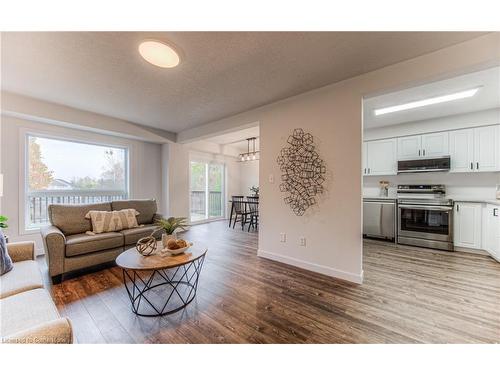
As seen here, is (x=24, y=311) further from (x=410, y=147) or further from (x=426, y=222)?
(x=410, y=147)

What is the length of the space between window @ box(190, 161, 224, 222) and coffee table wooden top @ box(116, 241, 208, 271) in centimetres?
406

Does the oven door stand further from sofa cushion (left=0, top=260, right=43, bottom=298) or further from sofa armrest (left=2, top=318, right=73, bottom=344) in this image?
sofa cushion (left=0, top=260, right=43, bottom=298)

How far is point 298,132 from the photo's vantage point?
2787mm

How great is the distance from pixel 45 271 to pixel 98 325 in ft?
5.95

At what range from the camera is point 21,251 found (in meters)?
1.79

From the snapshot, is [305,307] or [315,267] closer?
[305,307]

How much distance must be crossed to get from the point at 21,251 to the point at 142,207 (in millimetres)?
1835

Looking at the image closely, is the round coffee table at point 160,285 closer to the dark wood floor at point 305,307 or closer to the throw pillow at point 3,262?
the dark wood floor at point 305,307

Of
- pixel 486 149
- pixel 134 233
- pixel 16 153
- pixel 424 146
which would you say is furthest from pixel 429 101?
pixel 16 153

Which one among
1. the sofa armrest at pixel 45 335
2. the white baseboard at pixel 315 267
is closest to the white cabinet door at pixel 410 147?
the white baseboard at pixel 315 267
